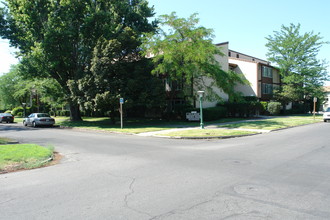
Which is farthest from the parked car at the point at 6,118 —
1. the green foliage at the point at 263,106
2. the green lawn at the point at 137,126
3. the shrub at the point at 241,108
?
the green foliage at the point at 263,106

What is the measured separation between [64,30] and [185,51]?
12.3 metres

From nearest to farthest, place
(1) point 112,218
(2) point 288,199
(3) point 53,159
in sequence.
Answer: (1) point 112,218, (2) point 288,199, (3) point 53,159

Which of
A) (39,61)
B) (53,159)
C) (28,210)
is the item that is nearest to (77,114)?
(39,61)

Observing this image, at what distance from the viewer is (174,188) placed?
535cm

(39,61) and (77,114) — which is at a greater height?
(39,61)

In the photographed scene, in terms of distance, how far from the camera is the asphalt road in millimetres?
4137

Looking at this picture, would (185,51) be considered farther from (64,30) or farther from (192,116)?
(64,30)

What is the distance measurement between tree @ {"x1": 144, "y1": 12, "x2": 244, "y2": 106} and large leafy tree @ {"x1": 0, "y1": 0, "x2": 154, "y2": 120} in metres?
3.54

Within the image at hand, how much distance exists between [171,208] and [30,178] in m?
4.37

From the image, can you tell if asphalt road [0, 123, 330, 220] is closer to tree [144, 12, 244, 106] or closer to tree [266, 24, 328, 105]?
tree [144, 12, 244, 106]

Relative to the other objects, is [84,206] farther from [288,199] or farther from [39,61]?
[39,61]

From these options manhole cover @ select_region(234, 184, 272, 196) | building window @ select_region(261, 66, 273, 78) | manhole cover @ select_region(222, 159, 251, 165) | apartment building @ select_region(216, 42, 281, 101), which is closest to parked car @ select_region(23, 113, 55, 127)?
manhole cover @ select_region(222, 159, 251, 165)

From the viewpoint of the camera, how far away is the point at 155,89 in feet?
77.5

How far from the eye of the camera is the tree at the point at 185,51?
2273cm
